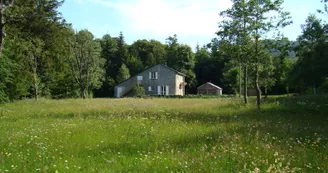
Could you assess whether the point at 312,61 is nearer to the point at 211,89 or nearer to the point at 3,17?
the point at 3,17

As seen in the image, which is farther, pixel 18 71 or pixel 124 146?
pixel 18 71

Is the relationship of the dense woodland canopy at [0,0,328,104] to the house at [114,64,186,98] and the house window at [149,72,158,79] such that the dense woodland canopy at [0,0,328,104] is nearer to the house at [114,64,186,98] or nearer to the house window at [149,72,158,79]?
the house at [114,64,186,98]

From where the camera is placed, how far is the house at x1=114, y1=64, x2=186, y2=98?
52500 mm

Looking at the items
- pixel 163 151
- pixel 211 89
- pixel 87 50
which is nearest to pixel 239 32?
pixel 163 151

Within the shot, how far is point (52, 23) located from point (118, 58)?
58.5 meters

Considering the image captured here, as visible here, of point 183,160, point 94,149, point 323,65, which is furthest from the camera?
point 323,65

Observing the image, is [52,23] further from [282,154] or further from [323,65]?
[323,65]

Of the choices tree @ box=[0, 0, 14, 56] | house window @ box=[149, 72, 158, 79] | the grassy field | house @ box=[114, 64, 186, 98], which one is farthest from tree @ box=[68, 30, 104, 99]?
the grassy field

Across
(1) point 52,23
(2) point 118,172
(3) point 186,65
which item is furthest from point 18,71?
(3) point 186,65

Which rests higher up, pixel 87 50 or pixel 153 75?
pixel 87 50

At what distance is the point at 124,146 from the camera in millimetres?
6273

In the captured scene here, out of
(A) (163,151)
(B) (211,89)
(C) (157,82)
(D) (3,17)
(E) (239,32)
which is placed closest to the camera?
(A) (163,151)

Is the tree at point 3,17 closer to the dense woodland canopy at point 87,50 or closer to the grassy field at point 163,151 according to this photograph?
the dense woodland canopy at point 87,50

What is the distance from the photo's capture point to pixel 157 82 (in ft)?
175
